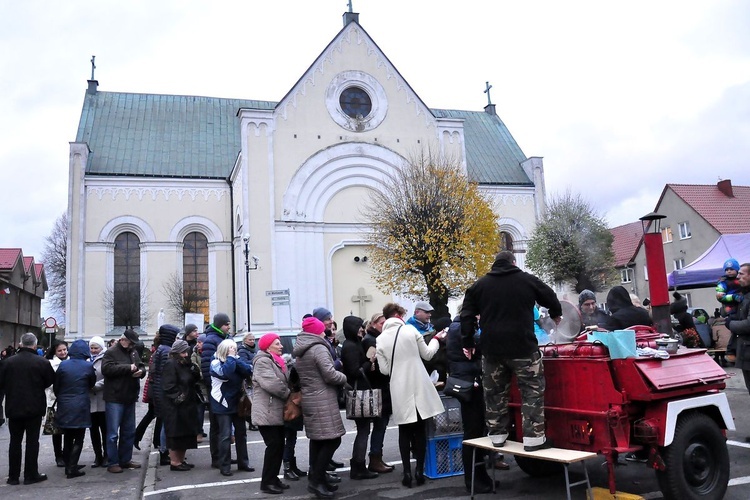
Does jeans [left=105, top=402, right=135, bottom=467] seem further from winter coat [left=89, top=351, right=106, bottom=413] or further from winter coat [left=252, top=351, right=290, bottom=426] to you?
winter coat [left=252, top=351, right=290, bottom=426]

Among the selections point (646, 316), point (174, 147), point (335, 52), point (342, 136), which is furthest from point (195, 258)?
point (646, 316)

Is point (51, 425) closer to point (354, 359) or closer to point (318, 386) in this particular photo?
point (318, 386)

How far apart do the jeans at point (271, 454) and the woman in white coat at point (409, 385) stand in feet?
4.71

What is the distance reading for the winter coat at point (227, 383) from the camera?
8570 mm

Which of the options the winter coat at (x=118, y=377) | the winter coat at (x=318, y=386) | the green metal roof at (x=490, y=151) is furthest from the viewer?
the green metal roof at (x=490, y=151)

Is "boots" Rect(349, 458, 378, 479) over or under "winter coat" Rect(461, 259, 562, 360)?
under

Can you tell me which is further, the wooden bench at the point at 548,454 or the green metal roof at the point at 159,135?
the green metal roof at the point at 159,135

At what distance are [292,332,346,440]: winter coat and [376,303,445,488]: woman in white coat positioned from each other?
0.63m

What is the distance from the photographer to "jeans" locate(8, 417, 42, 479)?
8.38 m

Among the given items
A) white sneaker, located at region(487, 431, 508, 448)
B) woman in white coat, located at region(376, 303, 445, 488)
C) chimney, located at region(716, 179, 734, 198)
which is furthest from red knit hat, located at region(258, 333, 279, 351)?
chimney, located at region(716, 179, 734, 198)

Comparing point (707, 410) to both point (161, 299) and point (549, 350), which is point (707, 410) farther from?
point (161, 299)

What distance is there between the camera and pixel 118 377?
28.7 feet

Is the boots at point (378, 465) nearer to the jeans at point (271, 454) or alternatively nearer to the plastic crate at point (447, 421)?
the plastic crate at point (447, 421)

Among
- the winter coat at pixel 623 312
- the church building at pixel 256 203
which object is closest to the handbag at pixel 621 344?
the winter coat at pixel 623 312
